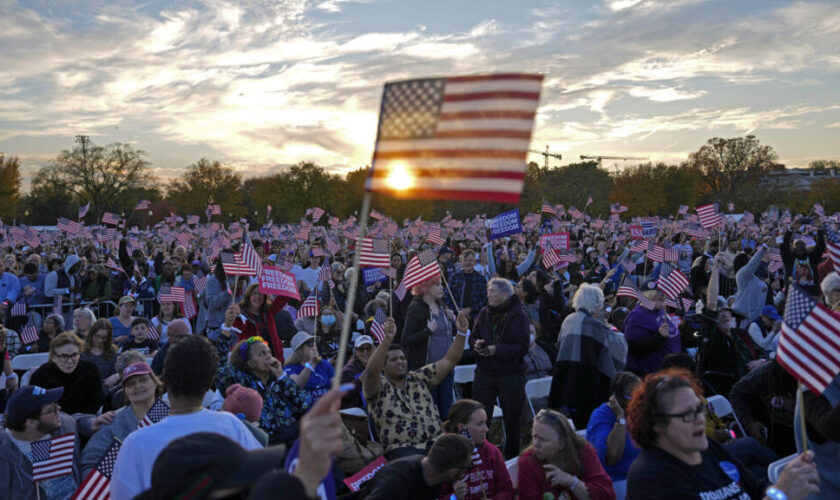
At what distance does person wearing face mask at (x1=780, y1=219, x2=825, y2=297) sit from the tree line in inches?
2013

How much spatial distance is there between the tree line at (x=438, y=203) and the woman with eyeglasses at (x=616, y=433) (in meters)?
60.7

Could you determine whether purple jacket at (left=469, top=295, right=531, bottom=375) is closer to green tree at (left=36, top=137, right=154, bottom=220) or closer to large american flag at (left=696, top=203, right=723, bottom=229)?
large american flag at (left=696, top=203, right=723, bottom=229)

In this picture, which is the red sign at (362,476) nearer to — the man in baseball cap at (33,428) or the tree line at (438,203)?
the man in baseball cap at (33,428)

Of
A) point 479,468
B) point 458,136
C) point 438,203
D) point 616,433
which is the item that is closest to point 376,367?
point 479,468

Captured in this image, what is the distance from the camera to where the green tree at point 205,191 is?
91312 mm

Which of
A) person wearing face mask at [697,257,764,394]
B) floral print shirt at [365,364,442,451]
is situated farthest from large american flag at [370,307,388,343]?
person wearing face mask at [697,257,764,394]

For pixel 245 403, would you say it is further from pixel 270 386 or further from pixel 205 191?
pixel 205 191

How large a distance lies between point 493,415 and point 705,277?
9.16 m

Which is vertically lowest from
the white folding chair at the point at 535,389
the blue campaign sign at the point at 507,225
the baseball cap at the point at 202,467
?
the white folding chair at the point at 535,389

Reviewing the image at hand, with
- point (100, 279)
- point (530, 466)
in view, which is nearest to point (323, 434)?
point (530, 466)

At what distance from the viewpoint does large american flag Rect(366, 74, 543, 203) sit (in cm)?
240

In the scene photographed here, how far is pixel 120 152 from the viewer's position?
80125 millimetres

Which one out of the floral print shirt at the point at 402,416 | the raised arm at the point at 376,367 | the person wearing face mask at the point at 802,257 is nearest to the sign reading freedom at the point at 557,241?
the person wearing face mask at the point at 802,257

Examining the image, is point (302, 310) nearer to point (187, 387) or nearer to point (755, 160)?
point (187, 387)
